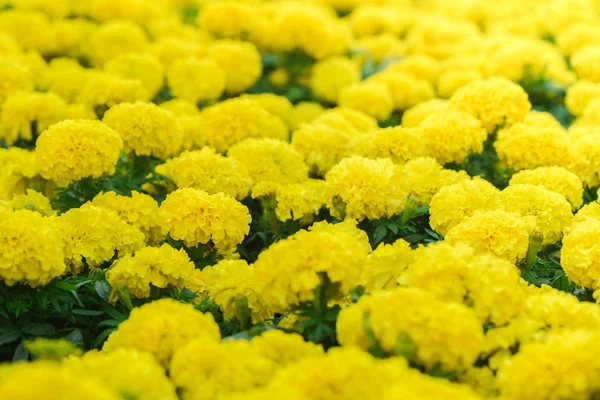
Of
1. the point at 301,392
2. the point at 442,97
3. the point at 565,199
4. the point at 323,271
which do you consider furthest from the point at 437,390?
the point at 442,97

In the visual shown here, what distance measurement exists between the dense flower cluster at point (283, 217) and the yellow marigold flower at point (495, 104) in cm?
1

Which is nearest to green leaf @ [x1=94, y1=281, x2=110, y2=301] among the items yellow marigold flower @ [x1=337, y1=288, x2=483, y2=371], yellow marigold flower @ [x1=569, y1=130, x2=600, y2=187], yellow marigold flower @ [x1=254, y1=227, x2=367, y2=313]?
yellow marigold flower @ [x1=254, y1=227, x2=367, y2=313]

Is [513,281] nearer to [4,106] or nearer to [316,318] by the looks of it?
[316,318]

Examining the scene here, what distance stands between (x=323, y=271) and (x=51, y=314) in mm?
1050

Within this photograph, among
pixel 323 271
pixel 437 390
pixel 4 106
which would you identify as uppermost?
pixel 437 390

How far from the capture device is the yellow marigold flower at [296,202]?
A: 3248 millimetres

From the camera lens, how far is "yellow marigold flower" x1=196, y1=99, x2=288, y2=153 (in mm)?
3848

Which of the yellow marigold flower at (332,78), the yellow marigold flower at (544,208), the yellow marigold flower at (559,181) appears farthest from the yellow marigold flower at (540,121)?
the yellow marigold flower at (332,78)

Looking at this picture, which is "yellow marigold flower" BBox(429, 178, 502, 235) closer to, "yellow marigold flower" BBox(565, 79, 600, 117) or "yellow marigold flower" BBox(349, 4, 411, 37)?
"yellow marigold flower" BBox(565, 79, 600, 117)

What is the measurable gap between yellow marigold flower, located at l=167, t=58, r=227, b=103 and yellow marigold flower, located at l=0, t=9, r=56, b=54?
3.13 feet

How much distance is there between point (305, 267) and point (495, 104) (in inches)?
76.4

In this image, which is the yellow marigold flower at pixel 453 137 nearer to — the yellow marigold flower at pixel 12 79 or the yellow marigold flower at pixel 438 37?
the yellow marigold flower at pixel 12 79

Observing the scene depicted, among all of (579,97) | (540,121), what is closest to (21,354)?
(540,121)

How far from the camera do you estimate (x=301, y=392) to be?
1803mm
